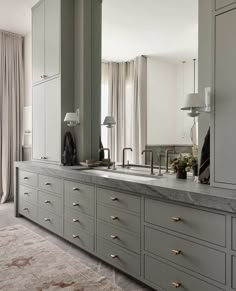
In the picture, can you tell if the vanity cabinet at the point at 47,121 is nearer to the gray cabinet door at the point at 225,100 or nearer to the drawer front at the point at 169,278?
the drawer front at the point at 169,278

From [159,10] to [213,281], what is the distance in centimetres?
231

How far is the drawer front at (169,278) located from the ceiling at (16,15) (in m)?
3.62

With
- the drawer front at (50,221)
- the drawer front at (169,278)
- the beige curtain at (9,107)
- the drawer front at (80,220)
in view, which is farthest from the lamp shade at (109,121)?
the beige curtain at (9,107)

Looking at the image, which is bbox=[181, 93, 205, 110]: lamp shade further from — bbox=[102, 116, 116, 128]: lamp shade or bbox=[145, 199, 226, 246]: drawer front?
bbox=[102, 116, 116, 128]: lamp shade

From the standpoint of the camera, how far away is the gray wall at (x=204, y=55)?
79.7 inches

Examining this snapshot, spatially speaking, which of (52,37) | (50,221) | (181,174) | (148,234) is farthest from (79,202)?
(52,37)

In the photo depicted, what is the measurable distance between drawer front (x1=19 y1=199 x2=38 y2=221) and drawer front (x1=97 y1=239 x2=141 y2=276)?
53.8 inches

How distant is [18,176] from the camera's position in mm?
3857

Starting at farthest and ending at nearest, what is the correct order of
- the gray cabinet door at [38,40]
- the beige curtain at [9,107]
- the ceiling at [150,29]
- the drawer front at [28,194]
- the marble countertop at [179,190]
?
1. the beige curtain at [9,107]
2. the gray cabinet door at [38,40]
3. the drawer front at [28,194]
4. the ceiling at [150,29]
5. the marble countertop at [179,190]

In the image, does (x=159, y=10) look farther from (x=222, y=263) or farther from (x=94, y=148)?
(x=222, y=263)

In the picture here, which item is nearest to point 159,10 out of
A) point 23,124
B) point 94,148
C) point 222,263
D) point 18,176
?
point 94,148

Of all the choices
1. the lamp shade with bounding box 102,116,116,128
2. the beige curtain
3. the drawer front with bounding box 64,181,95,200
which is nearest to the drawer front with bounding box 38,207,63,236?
the drawer front with bounding box 64,181,95,200

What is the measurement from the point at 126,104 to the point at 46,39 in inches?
60.4

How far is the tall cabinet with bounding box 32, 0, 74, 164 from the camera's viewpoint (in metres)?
3.32
